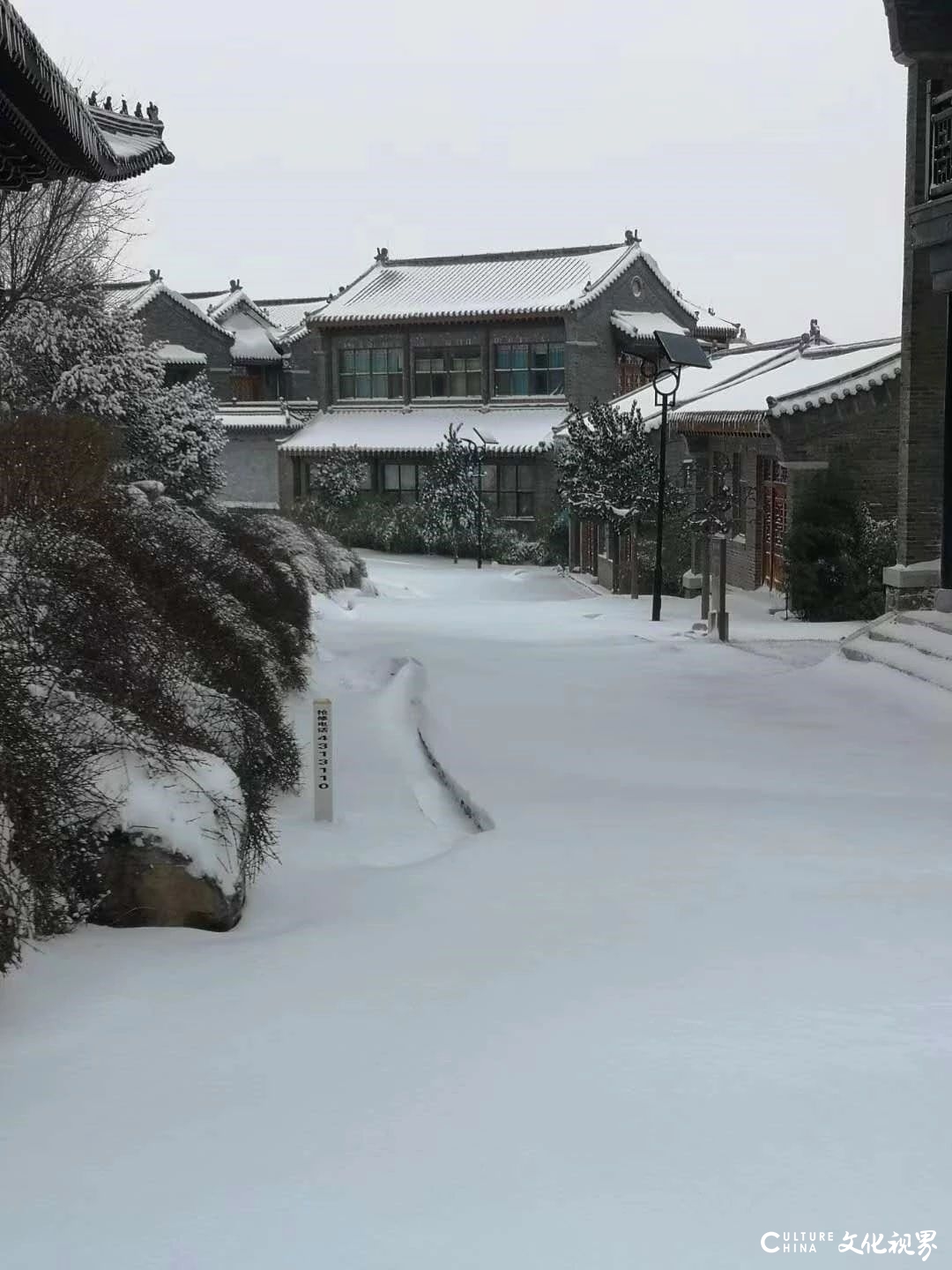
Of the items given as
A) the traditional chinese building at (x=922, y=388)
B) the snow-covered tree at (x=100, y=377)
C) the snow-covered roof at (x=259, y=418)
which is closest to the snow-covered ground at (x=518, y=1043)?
the traditional chinese building at (x=922, y=388)

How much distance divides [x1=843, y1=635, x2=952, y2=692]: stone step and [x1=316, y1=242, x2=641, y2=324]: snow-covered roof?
2895 centimetres

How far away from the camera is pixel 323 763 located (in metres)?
8.02

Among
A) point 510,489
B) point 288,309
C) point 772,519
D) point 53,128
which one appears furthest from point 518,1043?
point 288,309

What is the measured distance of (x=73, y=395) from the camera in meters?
29.3

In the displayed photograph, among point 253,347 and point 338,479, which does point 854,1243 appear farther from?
point 253,347

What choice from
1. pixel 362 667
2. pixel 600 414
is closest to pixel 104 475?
pixel 362 667

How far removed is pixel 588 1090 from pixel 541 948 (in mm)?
1358

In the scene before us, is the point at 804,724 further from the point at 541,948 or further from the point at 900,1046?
the point at 900,1046

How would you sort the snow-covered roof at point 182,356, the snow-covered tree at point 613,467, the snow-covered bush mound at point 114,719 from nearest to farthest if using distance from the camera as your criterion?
the snow-covered bush mound at point 114,719
the snow-covered tree at point 613,467
the snow-covered roof at point 182,356

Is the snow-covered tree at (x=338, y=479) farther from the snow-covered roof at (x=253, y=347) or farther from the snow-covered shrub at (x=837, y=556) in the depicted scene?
the snow-covered shrub at (x=837, y=556)

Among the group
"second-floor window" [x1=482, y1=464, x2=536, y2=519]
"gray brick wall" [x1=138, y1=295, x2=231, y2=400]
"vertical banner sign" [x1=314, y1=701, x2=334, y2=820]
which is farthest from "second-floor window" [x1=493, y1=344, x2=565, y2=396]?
"vertical banner sign" [x1=314, y1=701, x2=334, y2=820]

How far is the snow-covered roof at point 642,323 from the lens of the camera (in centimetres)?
4231

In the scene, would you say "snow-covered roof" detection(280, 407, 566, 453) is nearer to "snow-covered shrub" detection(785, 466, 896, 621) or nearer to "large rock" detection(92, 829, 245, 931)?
"snow-covered shrub" detection(785, 466, 896, 621)

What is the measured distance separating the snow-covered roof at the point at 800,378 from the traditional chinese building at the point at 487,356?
42.6ft
